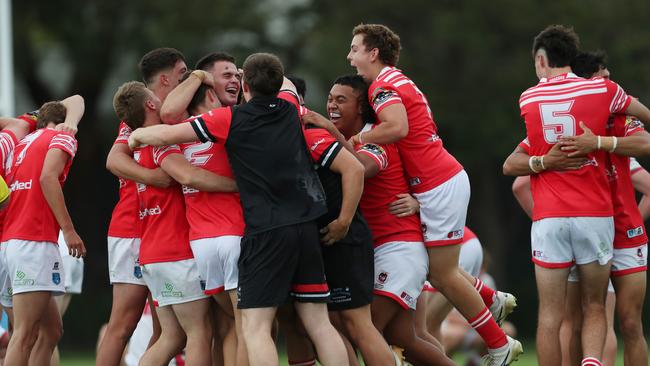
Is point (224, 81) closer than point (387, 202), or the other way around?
point (387, 202)

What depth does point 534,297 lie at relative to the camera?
21.8 m

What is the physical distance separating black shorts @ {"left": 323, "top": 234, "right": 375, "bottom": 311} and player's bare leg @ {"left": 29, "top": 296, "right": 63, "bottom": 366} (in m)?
2.51

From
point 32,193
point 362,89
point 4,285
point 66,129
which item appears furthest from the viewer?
point 4,285

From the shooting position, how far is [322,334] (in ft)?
25.3

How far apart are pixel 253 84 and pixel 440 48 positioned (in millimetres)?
14428

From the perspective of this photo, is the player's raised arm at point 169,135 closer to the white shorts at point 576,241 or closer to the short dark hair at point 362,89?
the short dark hair at point 362,89

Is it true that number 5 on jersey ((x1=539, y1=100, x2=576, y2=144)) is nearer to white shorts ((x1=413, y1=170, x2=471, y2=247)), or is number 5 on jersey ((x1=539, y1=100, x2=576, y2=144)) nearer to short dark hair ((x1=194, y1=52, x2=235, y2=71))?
white shorts ((x1=413, y1=170, x2=471, y2=247))

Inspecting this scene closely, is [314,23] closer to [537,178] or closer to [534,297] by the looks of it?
[534,297]

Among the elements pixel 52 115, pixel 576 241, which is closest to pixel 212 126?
pixel 52 115

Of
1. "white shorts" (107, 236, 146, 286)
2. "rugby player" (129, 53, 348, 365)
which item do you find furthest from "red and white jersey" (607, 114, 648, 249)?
"white shorts" (107, 236, 146, 286)

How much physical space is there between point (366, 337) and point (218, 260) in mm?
1191

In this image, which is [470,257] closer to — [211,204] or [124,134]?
[211,204]

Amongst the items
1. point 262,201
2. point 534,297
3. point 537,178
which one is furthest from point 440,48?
point 262,201

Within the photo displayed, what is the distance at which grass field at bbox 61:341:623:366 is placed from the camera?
51.8 feet
